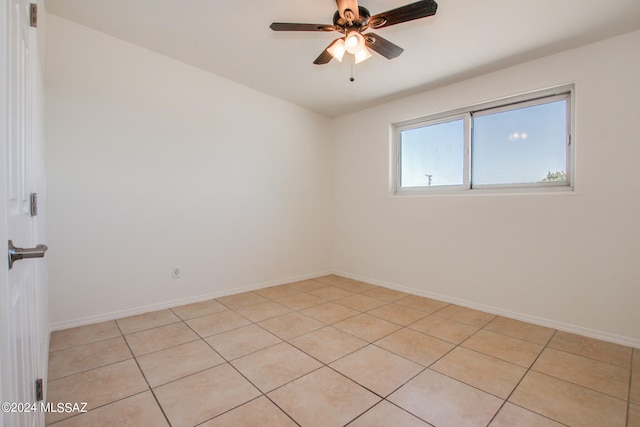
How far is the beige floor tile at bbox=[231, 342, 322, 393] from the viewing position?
173 centimetres

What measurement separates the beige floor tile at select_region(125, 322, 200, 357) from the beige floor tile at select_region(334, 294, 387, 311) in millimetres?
1515

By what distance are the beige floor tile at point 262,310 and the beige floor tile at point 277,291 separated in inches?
9.7

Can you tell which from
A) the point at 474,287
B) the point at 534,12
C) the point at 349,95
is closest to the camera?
the point at 534,12

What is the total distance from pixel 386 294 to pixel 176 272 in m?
2.34

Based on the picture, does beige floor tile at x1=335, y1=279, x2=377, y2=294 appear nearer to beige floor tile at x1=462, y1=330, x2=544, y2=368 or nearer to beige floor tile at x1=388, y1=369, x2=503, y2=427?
beige floor tile at x1=462, y1=330, x2=544, y2=368

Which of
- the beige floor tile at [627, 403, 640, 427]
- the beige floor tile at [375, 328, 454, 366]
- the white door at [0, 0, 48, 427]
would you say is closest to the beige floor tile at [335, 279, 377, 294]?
the beige floor tile at [375, 328, 454, 366]

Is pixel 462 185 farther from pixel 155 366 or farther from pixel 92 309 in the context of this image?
pixel 92 309

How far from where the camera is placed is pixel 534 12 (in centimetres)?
203

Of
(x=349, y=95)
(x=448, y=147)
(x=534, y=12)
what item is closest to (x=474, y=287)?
(x=448, y=147)

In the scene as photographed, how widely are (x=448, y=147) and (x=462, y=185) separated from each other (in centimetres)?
50

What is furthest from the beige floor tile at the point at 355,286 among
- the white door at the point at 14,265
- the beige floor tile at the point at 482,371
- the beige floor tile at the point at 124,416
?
the white door at the point at 14,265

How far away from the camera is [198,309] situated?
2855 mm

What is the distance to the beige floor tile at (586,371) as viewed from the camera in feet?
5.58

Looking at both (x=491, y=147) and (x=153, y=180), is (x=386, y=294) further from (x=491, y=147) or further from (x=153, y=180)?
(x=153, y=180)
